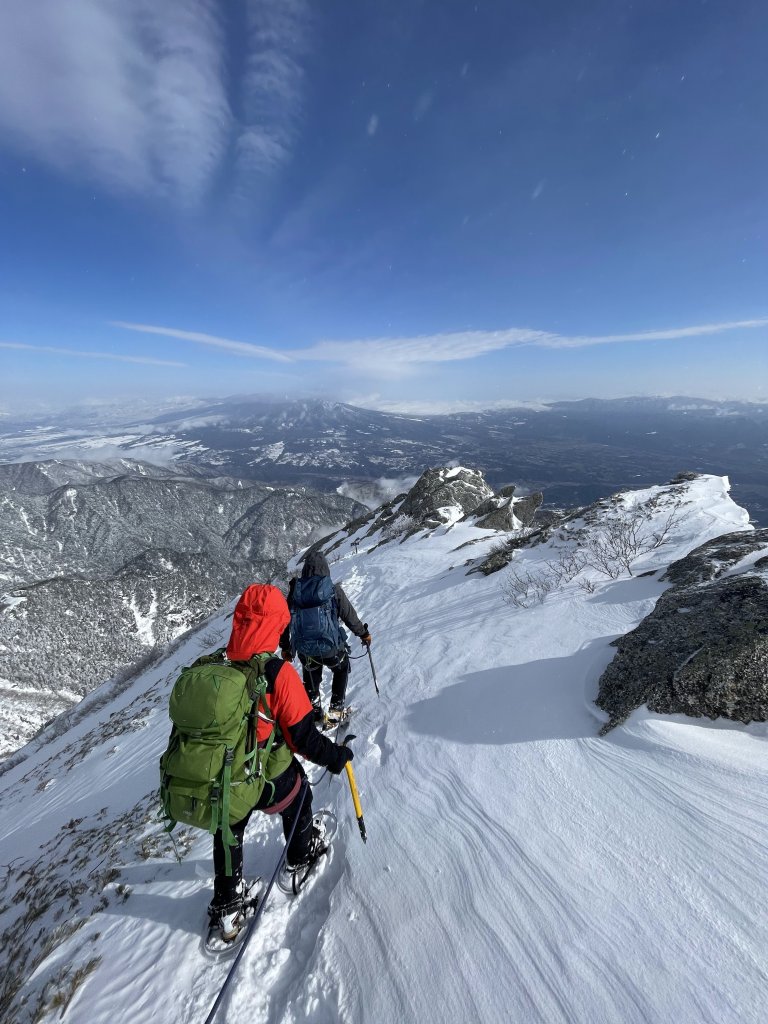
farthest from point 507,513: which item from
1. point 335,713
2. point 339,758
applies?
point 339,758

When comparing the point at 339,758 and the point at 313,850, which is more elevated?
the point at 339,758

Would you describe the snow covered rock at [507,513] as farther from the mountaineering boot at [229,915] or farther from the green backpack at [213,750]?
the green backpack at [213,750]

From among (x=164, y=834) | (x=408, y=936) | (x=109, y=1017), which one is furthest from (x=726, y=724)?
(x=164, y=834)

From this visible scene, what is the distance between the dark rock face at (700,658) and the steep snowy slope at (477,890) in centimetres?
21

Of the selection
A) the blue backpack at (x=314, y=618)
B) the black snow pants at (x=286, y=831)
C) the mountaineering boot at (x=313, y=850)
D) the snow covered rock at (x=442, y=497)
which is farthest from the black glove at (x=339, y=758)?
the snow covered rock at (x=442, y=497)

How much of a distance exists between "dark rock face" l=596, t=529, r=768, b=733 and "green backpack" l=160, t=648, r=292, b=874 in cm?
404

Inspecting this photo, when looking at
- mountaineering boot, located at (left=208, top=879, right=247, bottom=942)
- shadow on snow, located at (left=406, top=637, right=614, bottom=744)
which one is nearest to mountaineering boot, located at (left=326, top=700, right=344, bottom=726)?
shadow on snow, located at (left=406, top=637, right=614, bottom=744)

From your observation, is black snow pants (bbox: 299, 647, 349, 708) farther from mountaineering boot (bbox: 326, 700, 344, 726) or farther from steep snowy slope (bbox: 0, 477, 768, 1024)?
steep snowy slope (bbox: 0, 477, 768, 1024)

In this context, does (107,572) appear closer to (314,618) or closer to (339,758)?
(314,618)

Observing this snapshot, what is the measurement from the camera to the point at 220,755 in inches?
113

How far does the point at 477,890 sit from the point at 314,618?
3.57 m

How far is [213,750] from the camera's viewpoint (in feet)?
9.34

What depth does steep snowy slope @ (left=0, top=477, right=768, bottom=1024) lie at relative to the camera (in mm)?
2514

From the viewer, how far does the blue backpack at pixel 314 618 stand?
5910 mm
